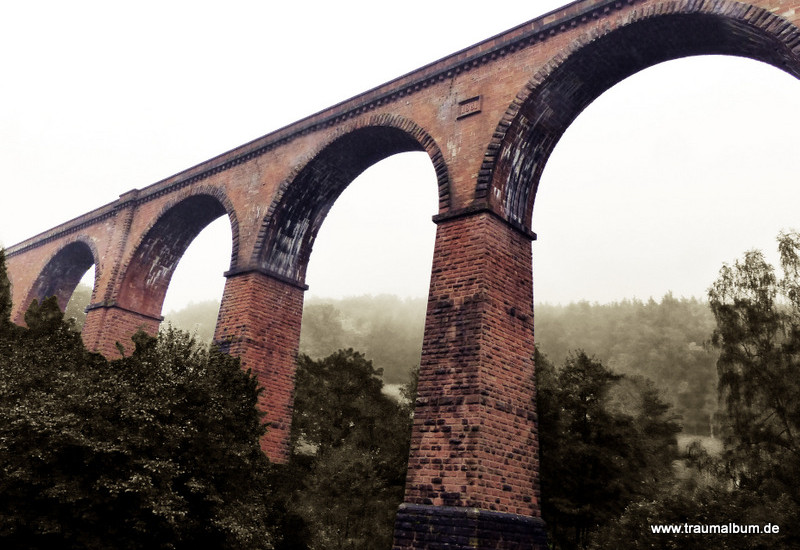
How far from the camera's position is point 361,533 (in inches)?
580

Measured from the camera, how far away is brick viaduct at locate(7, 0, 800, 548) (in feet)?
25.3

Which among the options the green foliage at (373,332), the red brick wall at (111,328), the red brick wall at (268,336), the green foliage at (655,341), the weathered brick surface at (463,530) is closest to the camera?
the weathered brick surface at (463,530)

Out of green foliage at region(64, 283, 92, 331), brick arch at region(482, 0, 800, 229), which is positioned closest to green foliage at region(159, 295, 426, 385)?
green foliage at region(64, 283, 92, 331)

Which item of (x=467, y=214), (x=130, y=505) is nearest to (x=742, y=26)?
(x=467, y=214)

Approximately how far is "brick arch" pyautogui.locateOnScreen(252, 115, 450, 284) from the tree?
12428mm

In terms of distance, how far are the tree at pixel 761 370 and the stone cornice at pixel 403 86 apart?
12.5m

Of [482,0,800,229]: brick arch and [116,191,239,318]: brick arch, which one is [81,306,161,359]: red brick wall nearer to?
[116,191,239,318]: brick arch

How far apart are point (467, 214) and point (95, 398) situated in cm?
545

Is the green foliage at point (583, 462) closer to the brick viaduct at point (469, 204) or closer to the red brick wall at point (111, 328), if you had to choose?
the brick viaduct at point (469, 204)

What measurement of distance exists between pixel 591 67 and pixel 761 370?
12321 millimetres

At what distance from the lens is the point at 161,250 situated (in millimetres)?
16875

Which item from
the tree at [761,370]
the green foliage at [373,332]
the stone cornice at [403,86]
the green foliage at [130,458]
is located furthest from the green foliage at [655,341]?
the green foliage at [130,458]

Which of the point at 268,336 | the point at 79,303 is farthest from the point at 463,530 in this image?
the point at 79,303

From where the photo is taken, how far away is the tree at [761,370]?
16.5 metres
